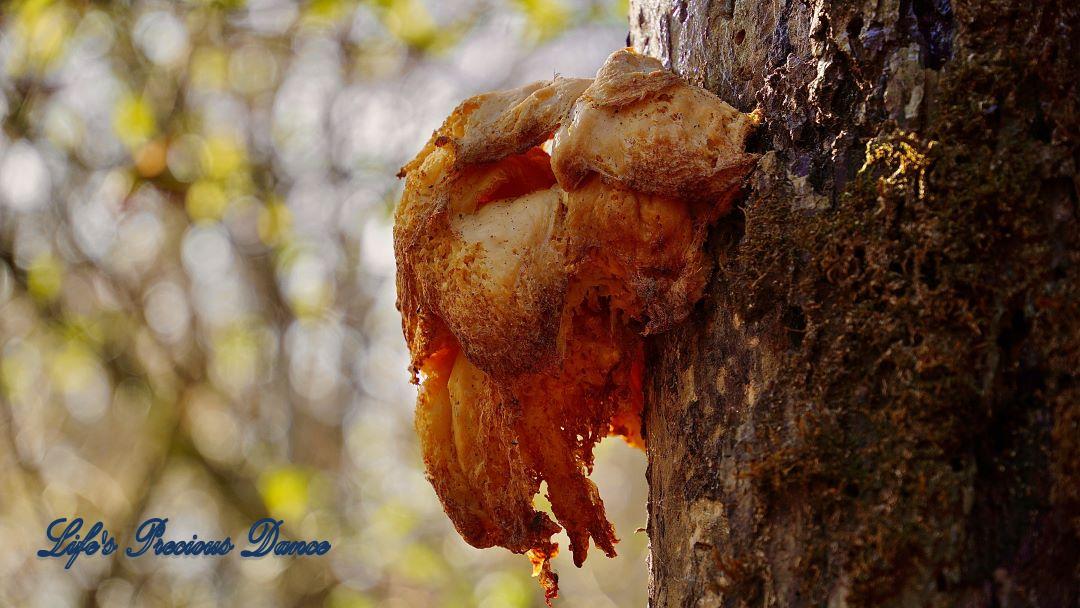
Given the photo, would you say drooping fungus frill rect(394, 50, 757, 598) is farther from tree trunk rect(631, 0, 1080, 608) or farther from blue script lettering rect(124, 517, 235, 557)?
blue script lettering rect(124, 517, 235, 557)

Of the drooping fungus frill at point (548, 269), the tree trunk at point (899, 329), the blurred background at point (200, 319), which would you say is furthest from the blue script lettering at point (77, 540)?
the tree trunk at point (899, 329)

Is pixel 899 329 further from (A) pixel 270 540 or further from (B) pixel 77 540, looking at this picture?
(B) pixel 77 540

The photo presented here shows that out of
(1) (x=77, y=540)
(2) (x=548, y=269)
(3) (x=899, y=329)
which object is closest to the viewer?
(3) (x=899, y=329)

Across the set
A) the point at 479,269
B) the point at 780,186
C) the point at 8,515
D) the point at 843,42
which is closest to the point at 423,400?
the point at 479,269

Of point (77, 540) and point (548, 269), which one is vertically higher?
point (77, 540)

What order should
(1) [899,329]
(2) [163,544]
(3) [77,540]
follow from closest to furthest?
(1) [899,329] → (2) [163,544] → (3) [77,540]

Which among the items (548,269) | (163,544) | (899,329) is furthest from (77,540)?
(899,329)

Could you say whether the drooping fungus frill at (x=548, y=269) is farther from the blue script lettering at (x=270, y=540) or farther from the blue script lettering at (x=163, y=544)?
the blue script lettering at (x=270, y=540)
